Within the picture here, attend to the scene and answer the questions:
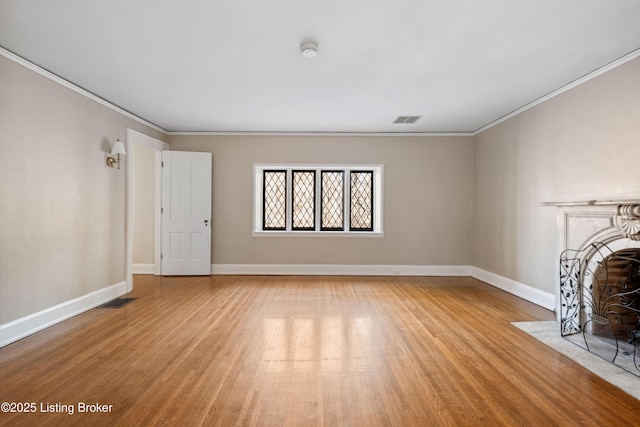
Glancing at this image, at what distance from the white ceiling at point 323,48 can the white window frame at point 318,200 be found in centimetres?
159

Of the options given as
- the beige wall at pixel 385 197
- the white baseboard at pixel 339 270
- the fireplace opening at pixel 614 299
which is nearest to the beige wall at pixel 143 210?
the beige wall at pixel 385 197

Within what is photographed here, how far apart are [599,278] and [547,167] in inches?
58.1

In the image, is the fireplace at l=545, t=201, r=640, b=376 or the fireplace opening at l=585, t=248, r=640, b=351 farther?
the fireplace opening at l=585, t=248, r=640, b=351

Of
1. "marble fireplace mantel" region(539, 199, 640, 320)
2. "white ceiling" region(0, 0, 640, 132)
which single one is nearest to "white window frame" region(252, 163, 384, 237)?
"white ceiling" region(0, 0, 640, 132)

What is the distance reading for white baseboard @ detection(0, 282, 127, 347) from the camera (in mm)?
2795

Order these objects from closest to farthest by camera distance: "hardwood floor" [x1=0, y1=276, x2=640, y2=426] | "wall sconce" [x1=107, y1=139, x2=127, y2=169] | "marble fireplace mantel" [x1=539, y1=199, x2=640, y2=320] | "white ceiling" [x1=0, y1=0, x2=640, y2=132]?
"hardwood floor" [x1=0, y1=276, x2=640, y2=426]
"white ceiling" [x1=0, y1=0, x2=640, y2=132]
"marble fireplace mantel" [x1=539, y1=199, x2=640, y2=320]
"wall sconce" [x1=107, y1=139, x2=127, y2=169]

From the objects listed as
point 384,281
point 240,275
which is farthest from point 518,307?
point 240,275

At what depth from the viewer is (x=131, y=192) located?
14.9 feet

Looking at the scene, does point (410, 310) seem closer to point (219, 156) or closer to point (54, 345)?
point (54, 345)

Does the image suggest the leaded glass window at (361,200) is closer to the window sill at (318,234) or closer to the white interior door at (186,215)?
the window sill at (318,234)

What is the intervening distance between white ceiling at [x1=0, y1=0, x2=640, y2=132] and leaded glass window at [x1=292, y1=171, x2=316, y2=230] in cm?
176

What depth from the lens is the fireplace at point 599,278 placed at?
269 cm

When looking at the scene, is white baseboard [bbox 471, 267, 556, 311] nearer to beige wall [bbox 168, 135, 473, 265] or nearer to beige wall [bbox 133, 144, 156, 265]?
beige wall [bbox 168, 135, 473, 265]

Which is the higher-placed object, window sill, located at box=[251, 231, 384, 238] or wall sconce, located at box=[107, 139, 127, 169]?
wall sconce, located at box=[107, 139, 127, 169]
